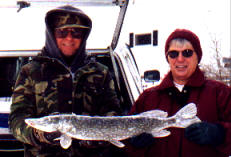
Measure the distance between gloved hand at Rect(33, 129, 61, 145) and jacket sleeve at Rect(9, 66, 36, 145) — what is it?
48 mm

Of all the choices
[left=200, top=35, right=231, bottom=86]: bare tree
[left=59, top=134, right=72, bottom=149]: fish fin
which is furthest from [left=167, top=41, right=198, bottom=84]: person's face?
[left=200, top=35, right=231, bottom=86]: bare tree

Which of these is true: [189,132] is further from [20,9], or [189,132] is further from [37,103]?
[20,9]

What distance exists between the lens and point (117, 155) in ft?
12.9

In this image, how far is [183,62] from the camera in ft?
10.7

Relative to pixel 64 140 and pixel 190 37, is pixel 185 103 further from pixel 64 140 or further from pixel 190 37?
pixel 64 140

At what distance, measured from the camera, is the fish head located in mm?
2752

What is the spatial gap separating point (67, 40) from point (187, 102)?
4.20 ft

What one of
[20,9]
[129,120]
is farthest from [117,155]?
[20,9]

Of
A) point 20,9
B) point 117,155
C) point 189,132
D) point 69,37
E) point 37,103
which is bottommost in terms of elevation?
point 117,155

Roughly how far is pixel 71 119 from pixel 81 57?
0.75m

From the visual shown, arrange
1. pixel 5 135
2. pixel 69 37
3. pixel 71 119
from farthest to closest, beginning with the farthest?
pixel 5 135
pixel 69 37
pixel 71 119

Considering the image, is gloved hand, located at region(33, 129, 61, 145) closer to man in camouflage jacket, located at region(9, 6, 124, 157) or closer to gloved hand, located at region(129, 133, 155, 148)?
man in camouflage jacket, located at region(9, 6, 124, 157)

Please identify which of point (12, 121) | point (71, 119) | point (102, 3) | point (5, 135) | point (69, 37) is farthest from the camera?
point (102, 3)

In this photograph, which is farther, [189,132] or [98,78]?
[98,78]
